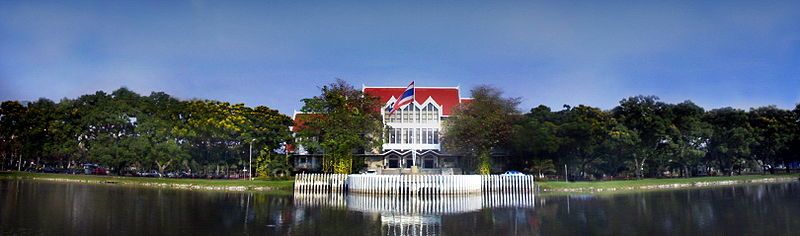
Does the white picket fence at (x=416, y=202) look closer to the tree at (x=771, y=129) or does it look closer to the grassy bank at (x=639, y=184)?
the grassy bank at (x=639, y=184)

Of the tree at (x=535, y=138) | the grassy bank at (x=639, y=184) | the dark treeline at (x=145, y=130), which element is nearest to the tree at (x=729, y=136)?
the grassy bank at (x=639, y=184)

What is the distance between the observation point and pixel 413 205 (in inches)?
1337

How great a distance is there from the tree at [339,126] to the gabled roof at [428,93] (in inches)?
473

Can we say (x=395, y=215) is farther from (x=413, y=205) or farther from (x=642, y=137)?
(x=642, y=137)

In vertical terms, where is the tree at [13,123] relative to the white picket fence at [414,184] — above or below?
above

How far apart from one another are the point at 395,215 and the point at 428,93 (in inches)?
1582

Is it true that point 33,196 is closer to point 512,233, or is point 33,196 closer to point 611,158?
point 512,233

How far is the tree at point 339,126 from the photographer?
50.0 metres

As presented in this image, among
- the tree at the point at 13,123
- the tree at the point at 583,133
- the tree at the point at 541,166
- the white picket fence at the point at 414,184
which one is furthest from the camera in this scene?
the tree at the point at 13,123

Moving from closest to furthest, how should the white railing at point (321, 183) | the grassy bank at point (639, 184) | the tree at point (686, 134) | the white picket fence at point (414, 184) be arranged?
the white picket fence at point (414, 184), the white railing at point (321, 183), the grassy bank at point (639, 184), the tree at point (686, 134)

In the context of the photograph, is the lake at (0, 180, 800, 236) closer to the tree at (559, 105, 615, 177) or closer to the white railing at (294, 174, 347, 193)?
the white railing at (294, 174, 347, 193)

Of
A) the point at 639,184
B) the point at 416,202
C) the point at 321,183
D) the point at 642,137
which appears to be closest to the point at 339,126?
the point at 321,183

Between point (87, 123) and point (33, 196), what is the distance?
29.5m

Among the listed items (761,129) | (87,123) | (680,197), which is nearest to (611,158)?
(680,197)
